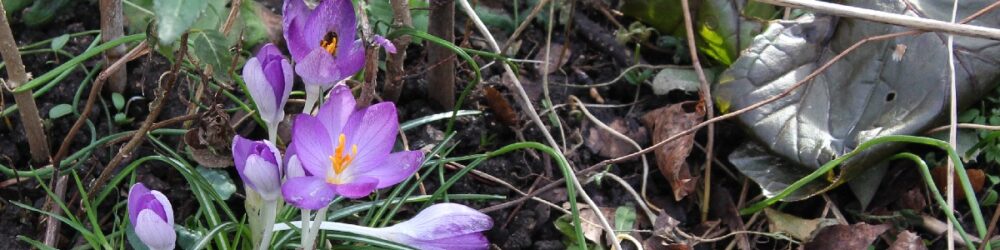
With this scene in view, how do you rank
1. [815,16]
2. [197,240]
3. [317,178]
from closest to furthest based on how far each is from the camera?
[317,178] → [197,240] → [815,16]

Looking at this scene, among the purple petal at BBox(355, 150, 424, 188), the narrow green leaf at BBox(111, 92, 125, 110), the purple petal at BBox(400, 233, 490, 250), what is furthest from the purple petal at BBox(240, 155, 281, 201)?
the narrow green leaf at BBox(111, 92, 125, 110)

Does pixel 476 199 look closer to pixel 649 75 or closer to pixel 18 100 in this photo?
pixel 649 75

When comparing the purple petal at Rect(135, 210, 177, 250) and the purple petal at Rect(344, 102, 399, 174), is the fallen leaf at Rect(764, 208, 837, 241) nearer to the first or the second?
the purple petal at Rect(344, 102, 399, 174)

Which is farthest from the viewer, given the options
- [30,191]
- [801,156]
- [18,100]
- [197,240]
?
[801,156]

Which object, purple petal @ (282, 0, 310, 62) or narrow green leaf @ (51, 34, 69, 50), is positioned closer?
purple petal @ (282, 0, 310, 62)

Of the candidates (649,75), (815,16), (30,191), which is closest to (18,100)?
(30,191)

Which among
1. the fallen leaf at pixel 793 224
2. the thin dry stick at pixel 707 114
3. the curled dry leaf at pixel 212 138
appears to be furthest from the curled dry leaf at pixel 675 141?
the curled dry leaf at pixel 212 138

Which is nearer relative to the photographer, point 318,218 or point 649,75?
point 318,218
